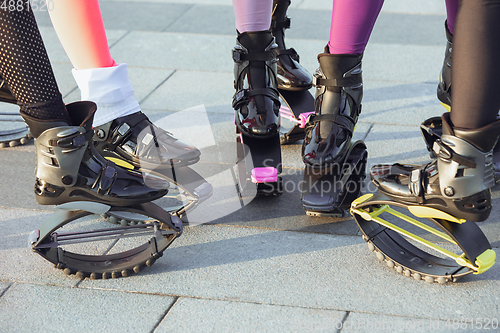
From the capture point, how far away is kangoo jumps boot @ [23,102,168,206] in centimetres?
168

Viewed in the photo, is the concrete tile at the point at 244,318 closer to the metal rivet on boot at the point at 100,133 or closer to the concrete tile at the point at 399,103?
the metal rivet on boot at the point at 100,133

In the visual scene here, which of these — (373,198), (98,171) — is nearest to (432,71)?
(373,198)

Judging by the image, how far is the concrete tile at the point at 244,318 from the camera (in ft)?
5.24

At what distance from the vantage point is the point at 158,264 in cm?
194

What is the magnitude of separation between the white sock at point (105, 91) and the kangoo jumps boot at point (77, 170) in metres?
0.40

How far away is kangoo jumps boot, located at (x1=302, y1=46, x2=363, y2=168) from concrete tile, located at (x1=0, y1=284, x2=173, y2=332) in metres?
0.86

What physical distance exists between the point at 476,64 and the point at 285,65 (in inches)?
57.7

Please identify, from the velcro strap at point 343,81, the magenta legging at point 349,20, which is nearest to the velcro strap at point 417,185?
the velcro strap at point 343,81

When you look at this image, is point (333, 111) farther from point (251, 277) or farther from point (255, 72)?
point (251, 277)

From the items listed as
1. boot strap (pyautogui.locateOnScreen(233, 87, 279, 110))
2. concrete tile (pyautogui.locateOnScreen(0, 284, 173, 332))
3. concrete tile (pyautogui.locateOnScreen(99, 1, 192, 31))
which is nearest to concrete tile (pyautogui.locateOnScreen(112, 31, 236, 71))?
concrete tile (pyautogui.locateOnScreen(99, 1, 192, 31))

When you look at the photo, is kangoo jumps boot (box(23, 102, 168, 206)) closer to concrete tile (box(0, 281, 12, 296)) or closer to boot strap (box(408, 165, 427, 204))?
concrete tile (box(0, 281, 12, 296))

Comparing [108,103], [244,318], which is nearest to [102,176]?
[108,103]

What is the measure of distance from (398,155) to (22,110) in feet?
6.15

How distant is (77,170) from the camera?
67.9 inches
